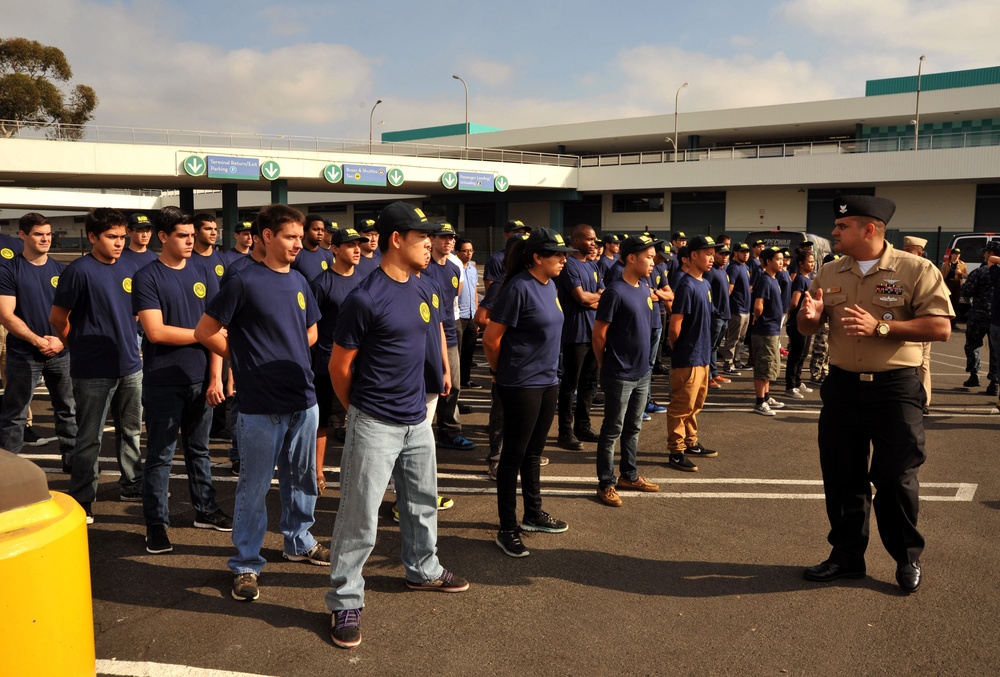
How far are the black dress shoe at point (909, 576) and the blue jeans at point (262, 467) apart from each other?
351cm

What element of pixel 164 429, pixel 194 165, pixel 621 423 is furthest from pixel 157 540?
pixel 194 165

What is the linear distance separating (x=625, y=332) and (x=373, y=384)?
262 cm

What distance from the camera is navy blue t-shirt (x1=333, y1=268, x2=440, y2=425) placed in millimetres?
3643

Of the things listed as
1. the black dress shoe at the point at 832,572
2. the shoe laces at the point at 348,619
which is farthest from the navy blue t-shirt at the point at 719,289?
the shoe laces at the point at 348,619

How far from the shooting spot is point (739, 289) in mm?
11609

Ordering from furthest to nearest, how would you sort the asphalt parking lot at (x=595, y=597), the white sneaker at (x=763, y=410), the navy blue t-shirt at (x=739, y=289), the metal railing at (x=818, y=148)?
the metal railing at (x=818, y=148)
the navy blue t-shirt at (x=739, y=289)
the white sneaker at (x=763, y=410)
the asphalt parking lot at (x=595, y=597)

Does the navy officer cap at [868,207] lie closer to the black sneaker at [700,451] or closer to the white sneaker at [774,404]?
the black sneaker at [700,451]

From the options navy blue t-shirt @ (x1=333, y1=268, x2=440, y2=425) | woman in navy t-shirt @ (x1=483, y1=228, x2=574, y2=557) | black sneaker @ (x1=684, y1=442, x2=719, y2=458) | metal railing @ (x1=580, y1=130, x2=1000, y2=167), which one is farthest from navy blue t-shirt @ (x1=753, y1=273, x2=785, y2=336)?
metal railing @ (x1=580, y1=130, x2=1000, y2=167)

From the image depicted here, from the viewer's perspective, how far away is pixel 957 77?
39.9m

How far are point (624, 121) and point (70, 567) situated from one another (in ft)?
167

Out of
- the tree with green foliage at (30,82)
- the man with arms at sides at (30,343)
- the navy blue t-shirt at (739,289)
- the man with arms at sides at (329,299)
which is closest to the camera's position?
the man with arms at sides at (329,299)

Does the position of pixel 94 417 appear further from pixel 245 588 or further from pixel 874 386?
pixel 874 386

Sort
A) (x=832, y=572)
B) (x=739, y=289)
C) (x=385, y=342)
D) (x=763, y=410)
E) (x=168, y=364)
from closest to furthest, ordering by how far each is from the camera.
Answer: (x=385, y=342) → (x=832, y=572) → (x=168, y=364) → (x=763, y=410) → (x=739, y=289)

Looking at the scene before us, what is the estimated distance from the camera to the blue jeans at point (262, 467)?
4.06m
